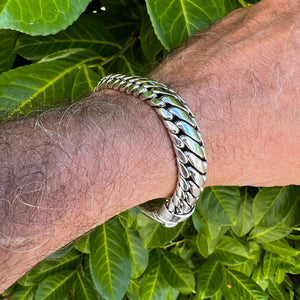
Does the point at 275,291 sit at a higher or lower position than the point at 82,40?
lower

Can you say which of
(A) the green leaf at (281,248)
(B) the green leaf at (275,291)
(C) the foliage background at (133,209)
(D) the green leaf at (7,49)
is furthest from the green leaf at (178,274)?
(D) the green leaf at (7,49)

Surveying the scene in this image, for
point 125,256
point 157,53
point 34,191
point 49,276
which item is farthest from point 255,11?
point 49,276

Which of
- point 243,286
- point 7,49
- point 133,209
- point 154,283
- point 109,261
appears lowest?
point 243,286

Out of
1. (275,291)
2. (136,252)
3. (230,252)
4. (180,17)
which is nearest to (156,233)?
(136,252)

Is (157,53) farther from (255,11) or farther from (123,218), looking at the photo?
(123,218)

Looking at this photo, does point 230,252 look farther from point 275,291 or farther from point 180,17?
point 180,17

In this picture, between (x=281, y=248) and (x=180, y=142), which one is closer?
(x=180, y=142)

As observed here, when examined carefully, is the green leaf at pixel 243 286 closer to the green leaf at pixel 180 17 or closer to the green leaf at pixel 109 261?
the green leaf at pixel 109 261
